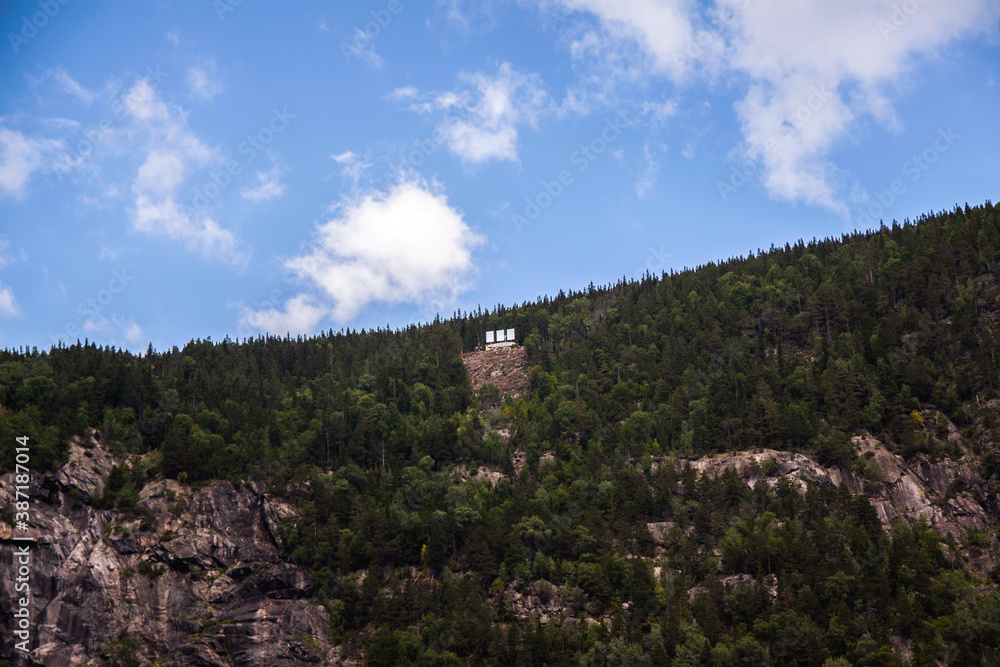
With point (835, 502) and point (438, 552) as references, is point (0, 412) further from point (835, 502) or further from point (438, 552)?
point (835, 502)

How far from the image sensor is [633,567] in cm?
14800

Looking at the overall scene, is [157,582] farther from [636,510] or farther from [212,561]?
[636,510]

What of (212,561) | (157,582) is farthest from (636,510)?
(157,582)

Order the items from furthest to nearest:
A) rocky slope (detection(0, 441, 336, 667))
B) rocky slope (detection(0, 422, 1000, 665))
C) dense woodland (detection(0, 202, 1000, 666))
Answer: rocky slope (detection(0, 441, 336, 667)), rocky slope (detection(0, 422, 1000, 665)), dense woodland (detection(0, 202, 1000, 666))

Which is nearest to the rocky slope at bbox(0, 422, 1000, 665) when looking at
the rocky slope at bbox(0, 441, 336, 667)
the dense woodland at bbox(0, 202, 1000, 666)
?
the rocky slope at bbox(0, 441, 336, 667)

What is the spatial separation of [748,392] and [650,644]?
243 ft

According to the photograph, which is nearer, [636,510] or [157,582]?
[157,582]

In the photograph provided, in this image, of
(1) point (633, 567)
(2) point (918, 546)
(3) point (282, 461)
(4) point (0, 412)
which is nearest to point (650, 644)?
(1) point (633, 567)

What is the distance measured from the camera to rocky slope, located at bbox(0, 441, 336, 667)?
150m

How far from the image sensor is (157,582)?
15900cm

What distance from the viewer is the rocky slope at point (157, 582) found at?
149875 mm

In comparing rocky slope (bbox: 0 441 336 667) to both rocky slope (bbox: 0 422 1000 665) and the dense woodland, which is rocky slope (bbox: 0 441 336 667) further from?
the dense woodland

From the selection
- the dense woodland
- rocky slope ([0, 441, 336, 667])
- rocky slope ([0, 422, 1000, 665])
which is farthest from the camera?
rocky slope ([0, 441, 336, 667])

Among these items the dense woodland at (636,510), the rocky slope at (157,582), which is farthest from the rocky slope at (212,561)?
the dense woodland at (636,510)
